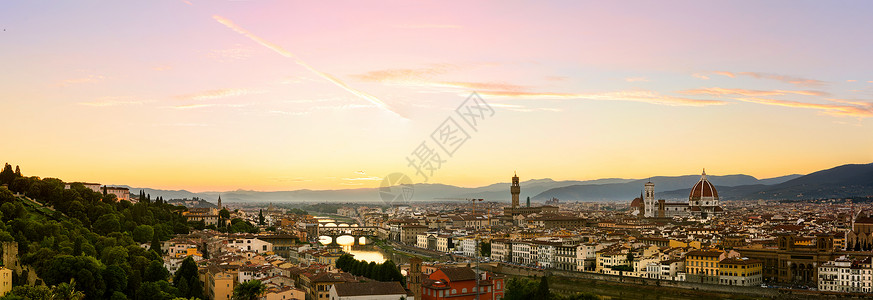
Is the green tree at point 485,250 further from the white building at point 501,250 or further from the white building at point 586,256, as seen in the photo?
the white building at point 586,256

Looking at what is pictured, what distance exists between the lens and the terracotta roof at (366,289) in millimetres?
21812

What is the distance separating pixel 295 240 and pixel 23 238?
23.0m

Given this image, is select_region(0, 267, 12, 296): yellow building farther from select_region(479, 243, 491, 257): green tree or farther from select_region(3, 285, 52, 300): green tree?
select_region(479, 243, 491, 257): green tree

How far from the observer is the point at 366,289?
22.1 metres

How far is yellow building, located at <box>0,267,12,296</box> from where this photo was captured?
65.6ft

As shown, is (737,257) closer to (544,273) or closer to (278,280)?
(544,273)

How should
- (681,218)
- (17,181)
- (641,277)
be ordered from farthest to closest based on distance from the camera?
(681,218) → (17,181) → (641,277)

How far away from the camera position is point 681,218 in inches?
2571

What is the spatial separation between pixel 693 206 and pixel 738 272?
39.2 m

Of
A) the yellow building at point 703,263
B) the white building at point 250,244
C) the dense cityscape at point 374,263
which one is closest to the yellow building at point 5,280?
the dense cityscape at point 374,263

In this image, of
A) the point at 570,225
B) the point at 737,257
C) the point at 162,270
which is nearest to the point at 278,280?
the point at 162,270

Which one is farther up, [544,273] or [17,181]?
[17,181]

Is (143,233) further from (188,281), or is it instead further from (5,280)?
(5,280)

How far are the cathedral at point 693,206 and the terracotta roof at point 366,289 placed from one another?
46.3m
